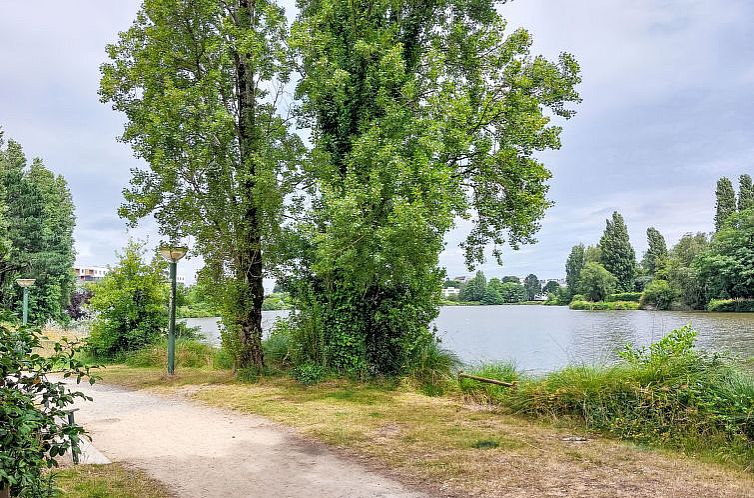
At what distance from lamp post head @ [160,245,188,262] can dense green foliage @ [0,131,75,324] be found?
2344cm

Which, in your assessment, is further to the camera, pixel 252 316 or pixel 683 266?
pixel 683 266

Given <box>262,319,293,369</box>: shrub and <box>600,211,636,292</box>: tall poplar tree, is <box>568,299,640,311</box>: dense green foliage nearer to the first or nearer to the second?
<box>600,211,636,292</box>: tall poplar tree

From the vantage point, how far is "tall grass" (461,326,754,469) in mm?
5973

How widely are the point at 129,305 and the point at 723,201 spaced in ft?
167

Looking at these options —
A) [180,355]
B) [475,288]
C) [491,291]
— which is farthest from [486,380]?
[491,291]

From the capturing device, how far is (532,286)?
47312 millimetres

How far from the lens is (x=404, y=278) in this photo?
10273mm

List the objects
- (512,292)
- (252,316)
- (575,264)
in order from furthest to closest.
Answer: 1. (575,264)
2. (512,292)
3. (252,316)

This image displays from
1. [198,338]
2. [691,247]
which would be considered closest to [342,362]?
[198,338]

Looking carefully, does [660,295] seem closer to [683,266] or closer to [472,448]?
[683,266]

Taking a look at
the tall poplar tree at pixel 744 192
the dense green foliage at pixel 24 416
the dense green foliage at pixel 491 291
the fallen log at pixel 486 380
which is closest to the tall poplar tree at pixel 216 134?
the fallen log at pixel 486 380

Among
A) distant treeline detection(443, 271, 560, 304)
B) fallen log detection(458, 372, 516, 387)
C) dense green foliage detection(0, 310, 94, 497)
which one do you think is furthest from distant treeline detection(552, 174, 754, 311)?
dense green foliage detection(0, 310, 94, 497)

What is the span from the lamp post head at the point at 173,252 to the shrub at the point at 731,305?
3724 centimetres

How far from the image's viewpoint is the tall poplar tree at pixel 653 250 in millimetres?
52750
